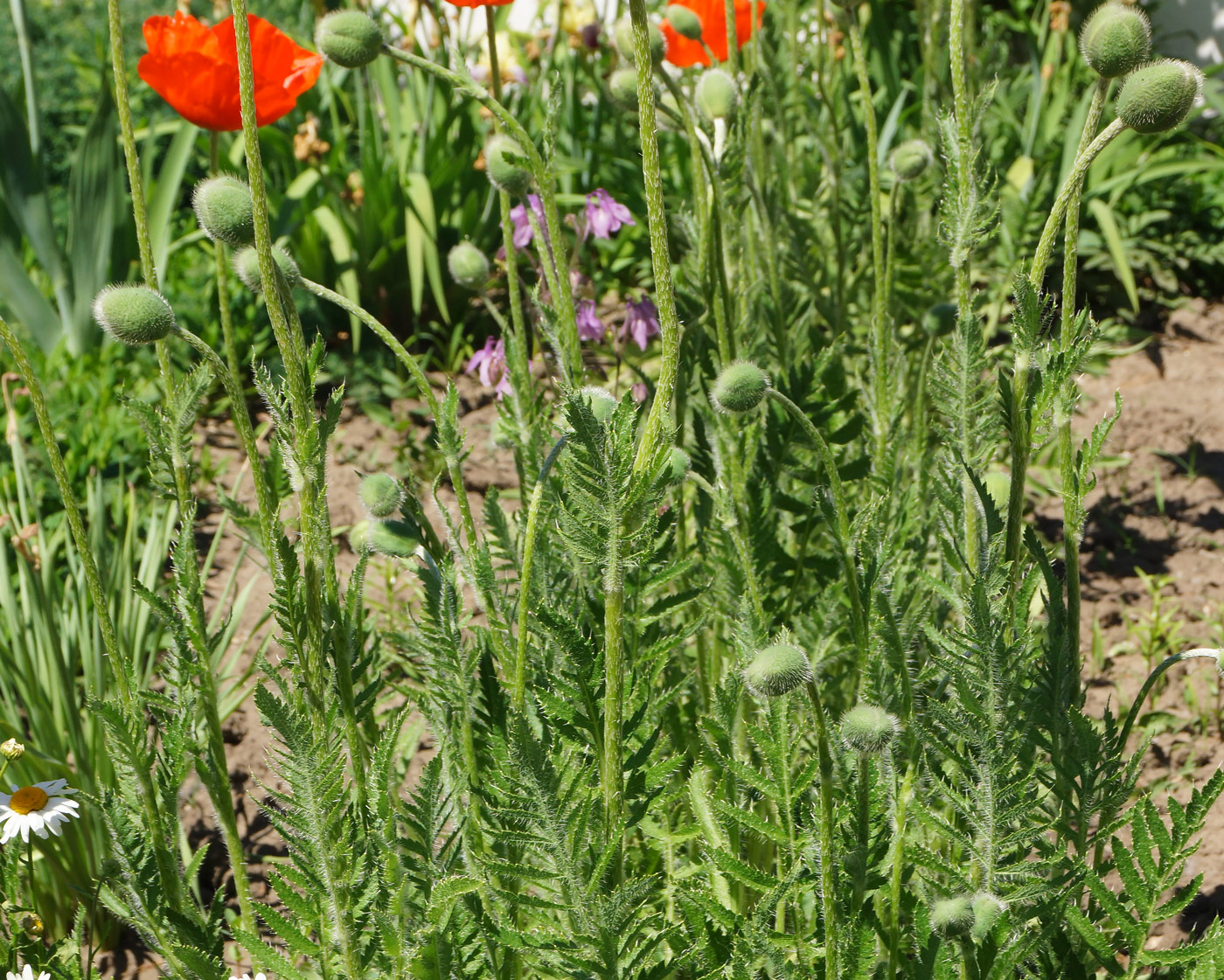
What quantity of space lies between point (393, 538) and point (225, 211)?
40 cm

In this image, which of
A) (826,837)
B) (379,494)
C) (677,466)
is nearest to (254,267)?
(379,494)

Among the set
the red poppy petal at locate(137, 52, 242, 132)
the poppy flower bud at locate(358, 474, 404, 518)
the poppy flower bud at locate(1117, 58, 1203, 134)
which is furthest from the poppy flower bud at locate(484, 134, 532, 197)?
the poppy flower bud at locate(1117, 58, 1203, 134)

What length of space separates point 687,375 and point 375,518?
2.05 feet

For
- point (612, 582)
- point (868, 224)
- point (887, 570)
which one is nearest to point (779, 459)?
point (887, 570)

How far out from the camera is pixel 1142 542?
3133mm

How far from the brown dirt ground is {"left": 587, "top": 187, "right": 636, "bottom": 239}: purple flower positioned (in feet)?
1.53

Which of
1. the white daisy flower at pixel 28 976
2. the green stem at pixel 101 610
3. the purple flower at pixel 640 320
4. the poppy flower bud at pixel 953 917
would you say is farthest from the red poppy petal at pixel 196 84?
the poppy flower bud at pixel 953 917

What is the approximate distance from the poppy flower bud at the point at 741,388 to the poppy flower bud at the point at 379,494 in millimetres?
373

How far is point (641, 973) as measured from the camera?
1.32 meters

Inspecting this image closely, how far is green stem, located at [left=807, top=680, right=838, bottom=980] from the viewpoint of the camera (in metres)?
1.18

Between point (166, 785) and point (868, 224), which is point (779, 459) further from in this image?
point (868, 224)

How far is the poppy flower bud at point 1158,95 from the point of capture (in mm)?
1283

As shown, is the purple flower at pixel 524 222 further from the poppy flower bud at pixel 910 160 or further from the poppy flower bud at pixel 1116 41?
the poppy flower bud at pixel 1116 41

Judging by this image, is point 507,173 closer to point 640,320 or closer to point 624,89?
point 624,89
